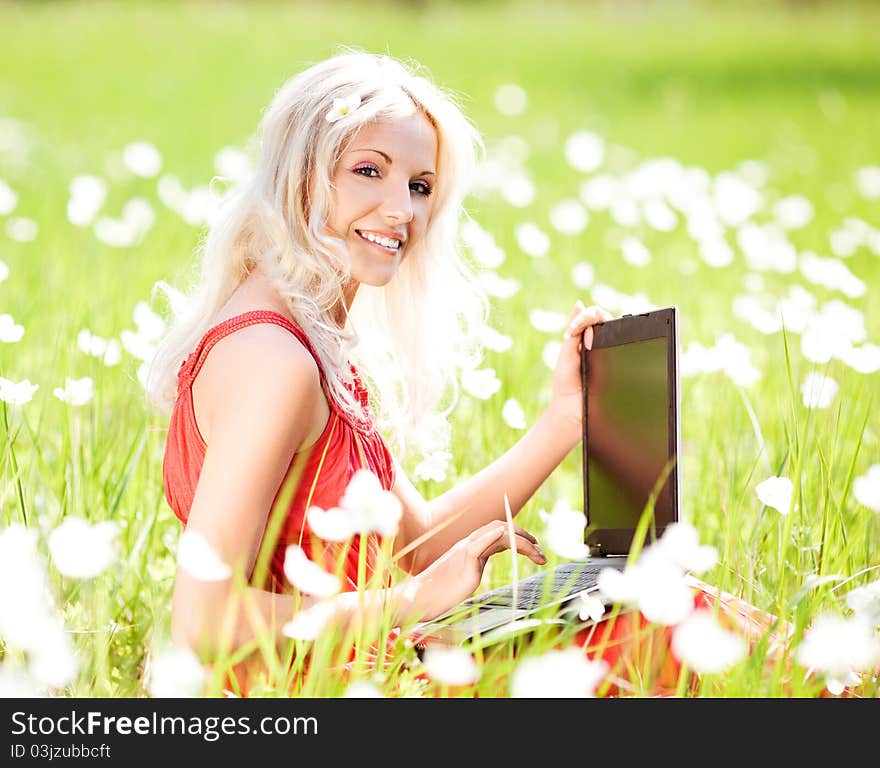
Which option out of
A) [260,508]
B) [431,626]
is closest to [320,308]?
[260,508]

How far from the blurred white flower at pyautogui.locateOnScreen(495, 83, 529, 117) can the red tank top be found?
6.21 meters

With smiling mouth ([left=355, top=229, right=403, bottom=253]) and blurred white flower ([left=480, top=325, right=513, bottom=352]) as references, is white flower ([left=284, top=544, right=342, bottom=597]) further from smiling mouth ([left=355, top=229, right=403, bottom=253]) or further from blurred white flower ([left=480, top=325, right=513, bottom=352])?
blurred white flower ([left=480, top=325, right=513, bottom=352])

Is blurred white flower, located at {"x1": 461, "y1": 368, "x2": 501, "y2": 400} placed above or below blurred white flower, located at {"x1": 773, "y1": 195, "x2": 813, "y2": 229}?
below

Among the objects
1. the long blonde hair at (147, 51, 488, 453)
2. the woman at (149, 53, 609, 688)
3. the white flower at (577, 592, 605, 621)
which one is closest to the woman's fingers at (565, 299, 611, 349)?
the woman at (149, 53, 609, 688)

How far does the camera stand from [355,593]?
56.8 inches

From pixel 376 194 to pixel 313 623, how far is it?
2.19 ft

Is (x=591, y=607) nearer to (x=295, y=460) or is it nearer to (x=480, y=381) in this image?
(x=295, y=460)

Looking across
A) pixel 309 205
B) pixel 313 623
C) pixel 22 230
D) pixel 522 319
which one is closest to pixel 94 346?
pixel 309 205

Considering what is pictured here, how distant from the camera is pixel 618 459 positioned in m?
1.77

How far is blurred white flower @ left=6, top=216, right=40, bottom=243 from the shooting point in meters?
3.97

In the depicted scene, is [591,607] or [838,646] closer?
[838,646]

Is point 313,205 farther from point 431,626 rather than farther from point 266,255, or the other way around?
point 431,626

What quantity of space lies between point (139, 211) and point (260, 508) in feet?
7.13
